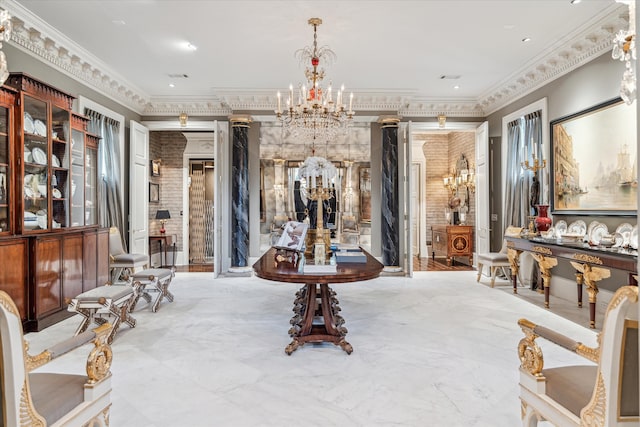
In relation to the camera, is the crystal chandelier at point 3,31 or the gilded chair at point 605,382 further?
the crystal chandelier at point 3,31

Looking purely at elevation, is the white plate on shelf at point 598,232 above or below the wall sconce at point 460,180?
below

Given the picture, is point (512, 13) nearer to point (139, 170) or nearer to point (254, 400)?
point (254, 400)

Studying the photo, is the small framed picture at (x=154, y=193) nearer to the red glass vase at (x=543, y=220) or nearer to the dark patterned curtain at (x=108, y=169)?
the dark patterned curtain at (x=108, y=169)

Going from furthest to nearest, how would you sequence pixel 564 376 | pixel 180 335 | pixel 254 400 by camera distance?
1. pixel 180 335
2. pixel 254 400
3. pixel 564 376

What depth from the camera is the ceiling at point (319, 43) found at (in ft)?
12.2

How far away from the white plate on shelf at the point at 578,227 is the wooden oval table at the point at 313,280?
2833 mm

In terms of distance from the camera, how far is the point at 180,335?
3371mm

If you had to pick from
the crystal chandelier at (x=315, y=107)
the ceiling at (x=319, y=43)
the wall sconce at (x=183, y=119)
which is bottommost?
the crystal chandelier at (x=315, y=107)

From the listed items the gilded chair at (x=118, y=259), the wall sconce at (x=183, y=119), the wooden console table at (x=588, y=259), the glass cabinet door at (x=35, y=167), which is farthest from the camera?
the wall sconce at (x=183, y=119)

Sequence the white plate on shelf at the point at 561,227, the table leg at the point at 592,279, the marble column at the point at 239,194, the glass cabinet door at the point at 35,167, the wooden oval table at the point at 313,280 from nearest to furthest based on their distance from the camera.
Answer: the wooden oval table at the point at 313,280 → the table leg at the point at 592,279 → the glass cabinet door at the point at 35,167 → the white plate on shelf at the point at 561,227 → the marble column at the point at 239,194

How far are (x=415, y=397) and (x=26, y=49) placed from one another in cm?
513

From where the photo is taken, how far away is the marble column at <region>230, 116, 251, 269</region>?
21.2 ft

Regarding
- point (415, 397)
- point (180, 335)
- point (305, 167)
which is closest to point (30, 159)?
point (180, 335)

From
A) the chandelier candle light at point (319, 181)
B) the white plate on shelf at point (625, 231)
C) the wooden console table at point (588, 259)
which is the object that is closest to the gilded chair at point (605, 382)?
the chandelier candle light at point (319, 181)
